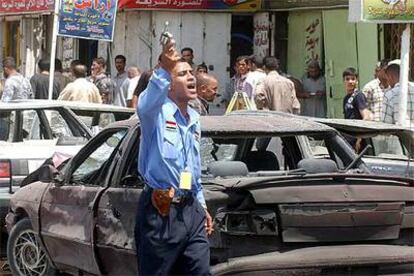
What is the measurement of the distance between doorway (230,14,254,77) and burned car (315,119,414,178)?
29.5 ft

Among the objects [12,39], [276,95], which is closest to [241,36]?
[276,95]

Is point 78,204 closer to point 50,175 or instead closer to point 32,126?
point 50,175

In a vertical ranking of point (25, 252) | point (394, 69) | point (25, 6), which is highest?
point (25, 6)

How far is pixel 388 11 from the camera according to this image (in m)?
9.48

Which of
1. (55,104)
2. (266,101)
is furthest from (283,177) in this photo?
(266,101)

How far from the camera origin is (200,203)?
4953 millimetres

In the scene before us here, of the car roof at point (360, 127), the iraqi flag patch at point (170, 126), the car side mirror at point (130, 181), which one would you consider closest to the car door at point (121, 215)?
the car side mirror at point (130, 181)

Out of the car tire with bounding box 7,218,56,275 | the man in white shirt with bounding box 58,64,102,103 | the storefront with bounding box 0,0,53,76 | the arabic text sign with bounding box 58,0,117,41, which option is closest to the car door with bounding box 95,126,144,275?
the car tire with bounding box 7,218,56,275

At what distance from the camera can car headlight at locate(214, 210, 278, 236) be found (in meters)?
5.38

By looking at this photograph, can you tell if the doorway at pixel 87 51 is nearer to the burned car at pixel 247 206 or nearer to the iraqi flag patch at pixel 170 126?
the burned car at pixel 247 206

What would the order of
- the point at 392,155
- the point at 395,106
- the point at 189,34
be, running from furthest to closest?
the point at 189,34 < the point at 395,106 < the point at 392,155

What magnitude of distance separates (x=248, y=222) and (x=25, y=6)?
50.5 feet

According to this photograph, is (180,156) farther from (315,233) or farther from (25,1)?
(25,1)

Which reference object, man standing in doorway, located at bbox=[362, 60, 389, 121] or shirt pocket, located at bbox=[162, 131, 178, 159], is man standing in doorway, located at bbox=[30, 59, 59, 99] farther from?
shirt pocket, located at bbox=[162, 131, 178, 159]
